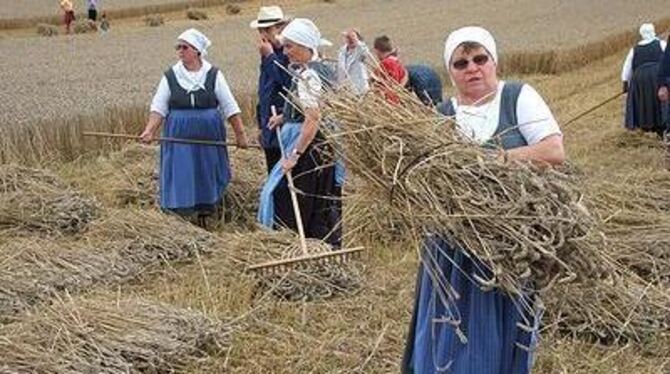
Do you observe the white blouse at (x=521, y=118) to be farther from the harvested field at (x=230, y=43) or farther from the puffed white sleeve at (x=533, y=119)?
the harvested field at (x=230, y=43)

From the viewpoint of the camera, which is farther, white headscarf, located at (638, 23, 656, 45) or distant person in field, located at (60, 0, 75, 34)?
distant person in field, located at (60, 0, 75, 34)

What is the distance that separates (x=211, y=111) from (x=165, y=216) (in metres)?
0.82

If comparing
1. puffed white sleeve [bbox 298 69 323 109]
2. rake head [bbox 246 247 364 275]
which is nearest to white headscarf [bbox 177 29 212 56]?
puffed white sleeve [bbox 298 69 323 109]

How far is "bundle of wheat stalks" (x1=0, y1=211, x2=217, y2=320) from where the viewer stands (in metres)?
4.57

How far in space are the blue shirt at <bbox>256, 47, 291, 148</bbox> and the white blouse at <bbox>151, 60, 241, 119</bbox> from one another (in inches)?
13.2

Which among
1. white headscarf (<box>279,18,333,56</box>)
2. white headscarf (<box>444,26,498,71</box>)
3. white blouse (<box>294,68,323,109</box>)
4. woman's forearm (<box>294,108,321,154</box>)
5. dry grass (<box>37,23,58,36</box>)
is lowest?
dry grass (<box>37,23,58,36</box>)

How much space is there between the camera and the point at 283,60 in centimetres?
586

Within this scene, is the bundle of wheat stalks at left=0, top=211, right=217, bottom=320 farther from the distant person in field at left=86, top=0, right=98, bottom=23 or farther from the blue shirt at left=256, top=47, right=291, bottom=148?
the distant person in field at left=86, top=0, right=98, bottom=23

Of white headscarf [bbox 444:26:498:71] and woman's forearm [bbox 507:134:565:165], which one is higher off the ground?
white headscarf [bbox 444:26:498:71]

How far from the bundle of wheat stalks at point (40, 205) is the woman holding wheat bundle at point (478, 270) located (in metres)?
3.48

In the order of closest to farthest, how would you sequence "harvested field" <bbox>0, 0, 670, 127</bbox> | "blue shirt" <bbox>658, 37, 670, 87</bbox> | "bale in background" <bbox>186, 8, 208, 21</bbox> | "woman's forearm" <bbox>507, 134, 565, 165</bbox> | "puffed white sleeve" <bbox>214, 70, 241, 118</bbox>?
"woman's forearm" <bbox>507, 134, 565, 165</bbox> → "puffed white sleeve" <bbox>214, 70, 241, 118</bbox> → "blue shirt" <bbox>658, 37, 670, 87</bbox> → "harvested field" <bbox>0, 0, 670, 127</bbox> → "bale in background" <bbox>186, 8, 208, 21</bbox>

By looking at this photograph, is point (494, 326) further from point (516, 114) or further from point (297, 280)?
point (297, 280)

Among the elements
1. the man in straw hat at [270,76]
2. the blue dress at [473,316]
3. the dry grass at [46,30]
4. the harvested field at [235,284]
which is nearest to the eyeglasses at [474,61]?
the blue dress at [473,316]

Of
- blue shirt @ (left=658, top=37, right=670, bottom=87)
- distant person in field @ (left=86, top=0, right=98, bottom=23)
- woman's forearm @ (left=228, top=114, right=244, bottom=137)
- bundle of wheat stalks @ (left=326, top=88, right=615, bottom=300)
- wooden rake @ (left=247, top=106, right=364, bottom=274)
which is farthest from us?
distant person in field @ (left=86, top=0, right=98, bottom=23)
